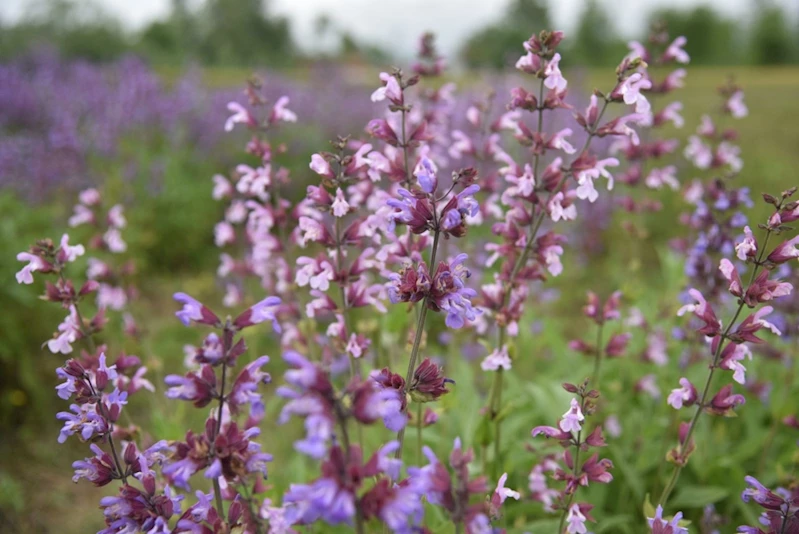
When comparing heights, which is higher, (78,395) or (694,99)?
(78,395)

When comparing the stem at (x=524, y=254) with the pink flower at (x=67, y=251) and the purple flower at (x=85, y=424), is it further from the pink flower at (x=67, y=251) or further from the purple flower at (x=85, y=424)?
the pink flower at (x=67, y=251)

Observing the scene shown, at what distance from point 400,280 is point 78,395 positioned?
1047 millimetres

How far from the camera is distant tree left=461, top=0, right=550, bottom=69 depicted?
1198 cm

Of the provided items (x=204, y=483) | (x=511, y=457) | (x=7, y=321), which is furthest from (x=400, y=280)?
(x=7, y=321)

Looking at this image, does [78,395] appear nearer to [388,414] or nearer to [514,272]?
[388,414]

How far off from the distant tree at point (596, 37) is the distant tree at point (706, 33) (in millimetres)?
5813

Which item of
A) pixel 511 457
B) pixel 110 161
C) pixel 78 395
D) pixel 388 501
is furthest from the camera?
pixel 110 161

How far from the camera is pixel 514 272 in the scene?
8.24 feet

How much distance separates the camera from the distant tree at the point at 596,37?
40781 mm

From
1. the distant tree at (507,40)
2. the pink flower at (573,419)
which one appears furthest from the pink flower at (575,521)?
the distant tree at (507,40)

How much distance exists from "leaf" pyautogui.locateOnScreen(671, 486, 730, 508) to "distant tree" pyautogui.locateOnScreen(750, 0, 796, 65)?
1997 inches

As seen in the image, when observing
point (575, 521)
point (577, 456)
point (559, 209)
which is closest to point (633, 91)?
point (559, 209)

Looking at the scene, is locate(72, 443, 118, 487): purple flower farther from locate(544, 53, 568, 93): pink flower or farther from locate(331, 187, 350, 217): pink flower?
locate(544, 53, 568, 93): pink flower

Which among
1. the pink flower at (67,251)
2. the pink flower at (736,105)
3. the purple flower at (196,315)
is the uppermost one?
the pink flower at (736,105)
